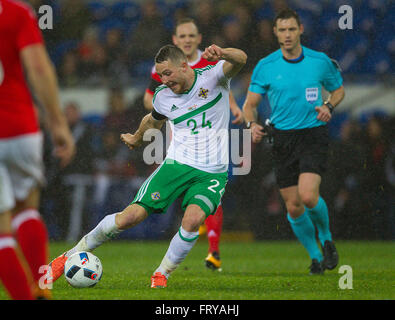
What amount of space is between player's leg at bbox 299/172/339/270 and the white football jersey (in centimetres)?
117

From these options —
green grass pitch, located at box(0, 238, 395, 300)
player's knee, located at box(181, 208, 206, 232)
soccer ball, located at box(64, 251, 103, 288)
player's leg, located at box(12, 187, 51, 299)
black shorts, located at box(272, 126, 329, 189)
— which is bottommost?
green grass pitch, located at box(0, 238, 395, 300)

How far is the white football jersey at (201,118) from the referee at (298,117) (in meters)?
1.05

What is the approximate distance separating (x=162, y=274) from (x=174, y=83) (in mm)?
1525

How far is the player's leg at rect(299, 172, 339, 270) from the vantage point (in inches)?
279

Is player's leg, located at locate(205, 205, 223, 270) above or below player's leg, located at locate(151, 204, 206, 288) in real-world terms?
below

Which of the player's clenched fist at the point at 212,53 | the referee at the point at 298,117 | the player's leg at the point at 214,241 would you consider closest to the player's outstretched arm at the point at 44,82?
the player's clenched fist at the point at 212,53

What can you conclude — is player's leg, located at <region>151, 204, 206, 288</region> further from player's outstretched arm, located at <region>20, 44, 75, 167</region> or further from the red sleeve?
the red sleeve

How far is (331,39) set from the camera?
12461 millimetres

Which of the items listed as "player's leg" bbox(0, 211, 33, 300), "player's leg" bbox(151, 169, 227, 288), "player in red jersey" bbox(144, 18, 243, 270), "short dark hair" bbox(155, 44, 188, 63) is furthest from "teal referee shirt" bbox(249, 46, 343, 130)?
"player's leg" bbox(0, 211, 33, 300)

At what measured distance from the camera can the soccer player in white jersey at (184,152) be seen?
5.88 m

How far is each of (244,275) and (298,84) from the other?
6.41ft
